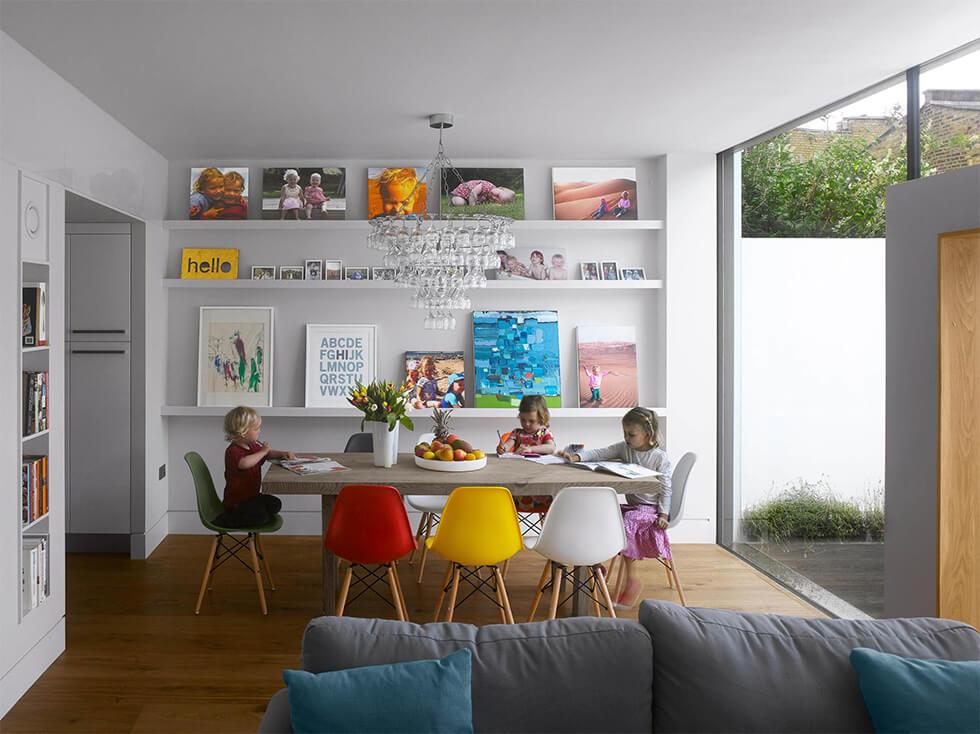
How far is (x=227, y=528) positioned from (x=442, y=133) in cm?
286

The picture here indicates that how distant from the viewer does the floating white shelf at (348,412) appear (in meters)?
5.97

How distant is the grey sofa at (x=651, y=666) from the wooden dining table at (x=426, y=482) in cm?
180

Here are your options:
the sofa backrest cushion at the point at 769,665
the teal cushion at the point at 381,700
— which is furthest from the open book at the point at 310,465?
the sofa backrest cushion at the point at 769,665

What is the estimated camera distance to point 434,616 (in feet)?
14.4

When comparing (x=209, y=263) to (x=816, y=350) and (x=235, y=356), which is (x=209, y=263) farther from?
(x=816, y=350)

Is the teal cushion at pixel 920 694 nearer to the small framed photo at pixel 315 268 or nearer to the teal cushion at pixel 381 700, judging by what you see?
the teal cushion at pixel 381 700

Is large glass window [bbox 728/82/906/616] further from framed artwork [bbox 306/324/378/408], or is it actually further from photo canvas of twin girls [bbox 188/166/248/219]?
photo canvas of twin girls [bbox 188/166/248/219]

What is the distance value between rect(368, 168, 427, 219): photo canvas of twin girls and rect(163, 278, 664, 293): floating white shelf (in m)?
0.57

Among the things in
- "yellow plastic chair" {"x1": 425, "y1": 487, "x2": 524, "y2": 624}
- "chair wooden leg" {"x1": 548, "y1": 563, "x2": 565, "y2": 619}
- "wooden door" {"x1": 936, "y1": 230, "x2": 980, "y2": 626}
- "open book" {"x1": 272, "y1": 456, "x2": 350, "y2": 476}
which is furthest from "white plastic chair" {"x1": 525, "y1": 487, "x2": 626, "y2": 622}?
"wooden door" {"x1": 936, "y1": 230, "x2": 980, "y2": 626}

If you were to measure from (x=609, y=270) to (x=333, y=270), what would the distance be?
2.12m

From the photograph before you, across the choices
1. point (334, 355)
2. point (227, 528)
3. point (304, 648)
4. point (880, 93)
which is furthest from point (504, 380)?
point (304, 648)

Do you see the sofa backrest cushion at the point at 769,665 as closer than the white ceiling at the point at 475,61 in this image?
Yes

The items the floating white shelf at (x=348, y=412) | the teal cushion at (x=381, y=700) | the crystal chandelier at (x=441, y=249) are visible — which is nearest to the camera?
the teal cushion at (x=381, y=700)

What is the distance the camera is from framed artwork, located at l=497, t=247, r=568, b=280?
6.14 m
